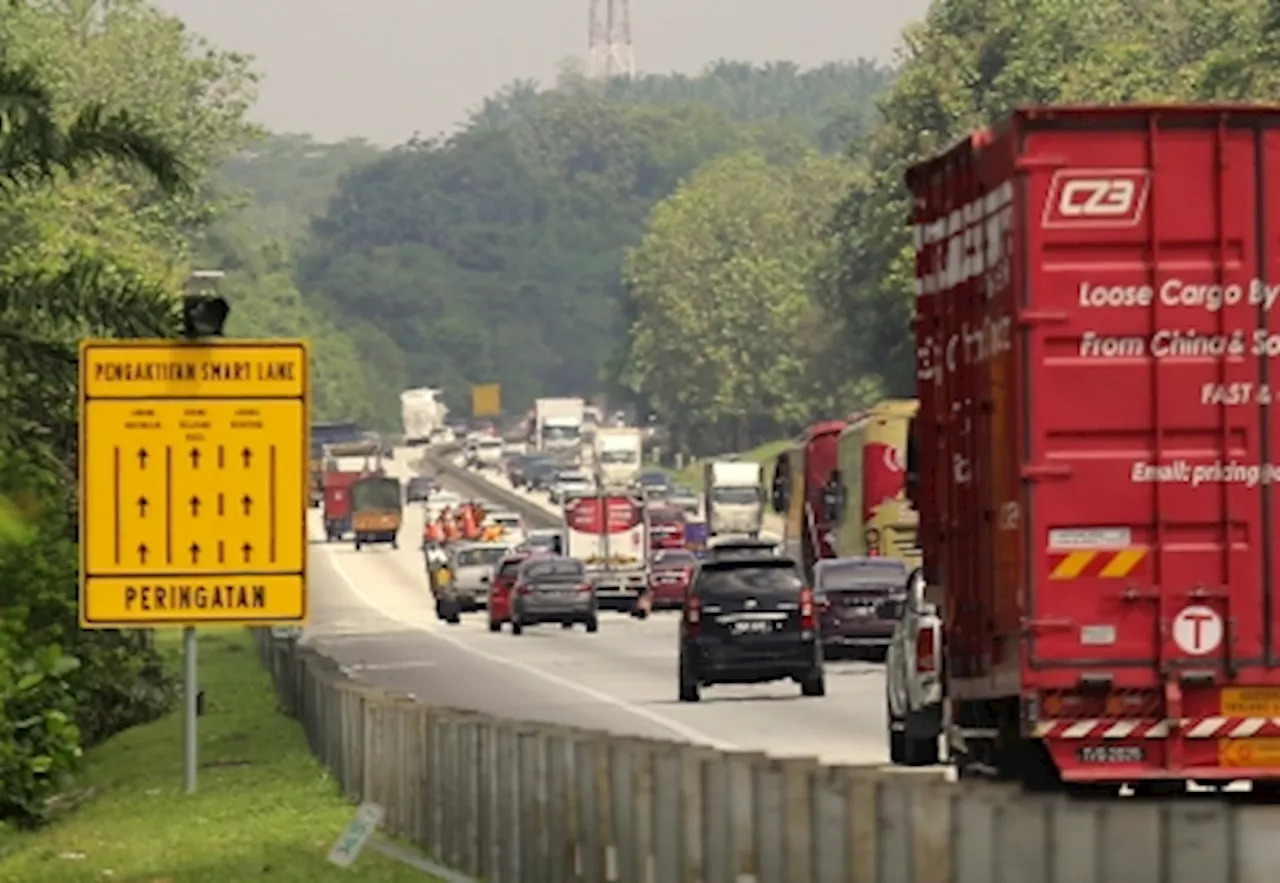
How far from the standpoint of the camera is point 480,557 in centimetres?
9512

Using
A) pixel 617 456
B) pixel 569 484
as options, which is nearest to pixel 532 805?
pixel 617 456

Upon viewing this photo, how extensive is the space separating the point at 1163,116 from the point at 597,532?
3147 inches

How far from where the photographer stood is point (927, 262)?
24.4 metres

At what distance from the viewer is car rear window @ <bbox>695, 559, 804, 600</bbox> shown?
46.0 meters

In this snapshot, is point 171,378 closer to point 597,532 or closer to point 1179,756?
point 1179,756

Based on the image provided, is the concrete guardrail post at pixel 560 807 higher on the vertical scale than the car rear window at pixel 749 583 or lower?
lower

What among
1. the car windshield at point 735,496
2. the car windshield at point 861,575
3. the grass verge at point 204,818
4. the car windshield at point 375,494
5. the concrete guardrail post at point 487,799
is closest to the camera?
the concrete guardrail post at point 487,799

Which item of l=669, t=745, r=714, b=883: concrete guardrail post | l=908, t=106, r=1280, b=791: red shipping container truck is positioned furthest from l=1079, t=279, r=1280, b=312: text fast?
l=669, t=745, r=714, b=883: concrete guardrail post

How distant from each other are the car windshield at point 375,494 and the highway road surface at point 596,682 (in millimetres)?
37183

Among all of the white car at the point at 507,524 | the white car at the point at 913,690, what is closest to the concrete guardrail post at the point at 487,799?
the white car at the point at 913,690

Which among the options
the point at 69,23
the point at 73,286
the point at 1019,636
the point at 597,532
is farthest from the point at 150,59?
the point at 1019,636

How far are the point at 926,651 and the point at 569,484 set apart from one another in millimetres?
153202

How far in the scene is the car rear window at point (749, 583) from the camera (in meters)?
46.0

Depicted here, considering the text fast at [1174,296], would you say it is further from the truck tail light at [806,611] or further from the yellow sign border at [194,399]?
the truck tail light at [806,611]
